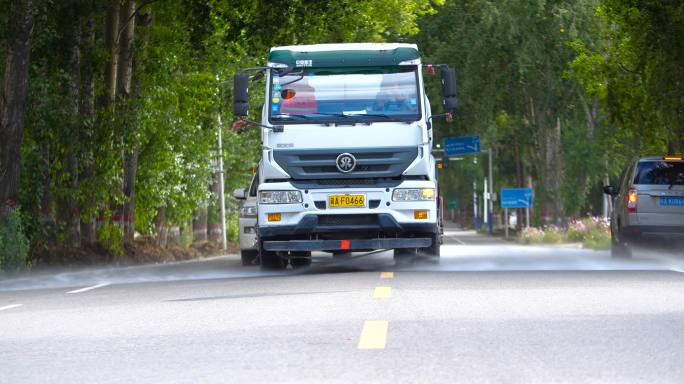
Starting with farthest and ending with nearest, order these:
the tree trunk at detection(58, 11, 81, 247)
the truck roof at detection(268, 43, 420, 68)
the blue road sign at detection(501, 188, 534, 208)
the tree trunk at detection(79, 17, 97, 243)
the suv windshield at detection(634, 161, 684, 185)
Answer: the blue road sign at detection(501, 188, 534, 208) < the tree trunk at detection(79, 17, 97, 243) < the tree trunk at detection(58, 11, 81, 247) < the suv windshield at detection(634, 161, 684, 185) < the truck roof at detection(268, 43, 420, 68)

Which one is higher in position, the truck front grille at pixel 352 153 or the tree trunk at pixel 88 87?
the tree trunk at pixel 88 87

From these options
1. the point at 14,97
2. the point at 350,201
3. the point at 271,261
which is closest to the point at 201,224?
the point at 14,97

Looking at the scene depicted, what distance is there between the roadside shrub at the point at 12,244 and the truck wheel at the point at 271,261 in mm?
5453

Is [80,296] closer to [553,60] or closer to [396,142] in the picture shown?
[396,142]

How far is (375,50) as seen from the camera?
2020 centimetres

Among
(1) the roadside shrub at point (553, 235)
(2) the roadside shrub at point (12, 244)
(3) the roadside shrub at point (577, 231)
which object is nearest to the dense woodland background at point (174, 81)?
(2) the roadside shrub at point (12, 244)

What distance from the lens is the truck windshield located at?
1970cm

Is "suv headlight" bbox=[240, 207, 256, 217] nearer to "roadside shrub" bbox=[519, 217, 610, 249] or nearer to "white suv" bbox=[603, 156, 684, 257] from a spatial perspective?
"white suv" bbox=[603, 156, 684, 257]

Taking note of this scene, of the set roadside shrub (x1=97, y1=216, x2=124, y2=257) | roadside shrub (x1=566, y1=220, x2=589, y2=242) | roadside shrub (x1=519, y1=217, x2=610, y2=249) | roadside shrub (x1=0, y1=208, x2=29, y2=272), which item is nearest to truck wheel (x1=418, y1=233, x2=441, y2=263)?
roadside shrub (x1=0, y1=208, x2=29, y2=272)

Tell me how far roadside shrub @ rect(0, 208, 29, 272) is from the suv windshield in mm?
10900

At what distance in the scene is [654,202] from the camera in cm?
2475

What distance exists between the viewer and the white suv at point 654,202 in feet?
80.6

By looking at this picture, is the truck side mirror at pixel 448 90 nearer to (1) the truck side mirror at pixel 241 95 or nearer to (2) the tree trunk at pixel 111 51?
(1) the truck side mirror at pixel 241 95

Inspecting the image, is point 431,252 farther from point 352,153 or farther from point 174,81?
point 174,81
